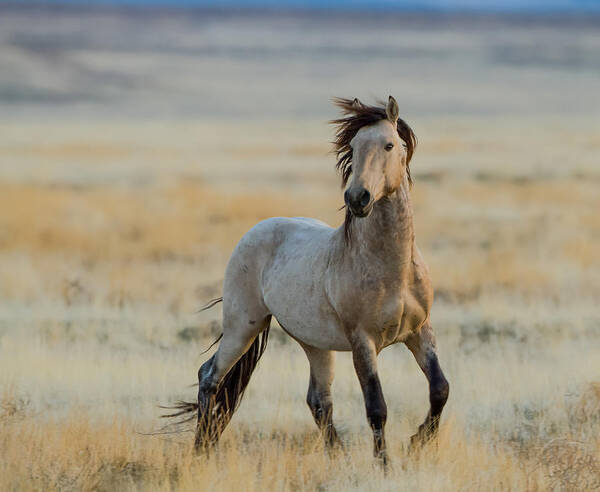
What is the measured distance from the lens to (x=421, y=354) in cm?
640

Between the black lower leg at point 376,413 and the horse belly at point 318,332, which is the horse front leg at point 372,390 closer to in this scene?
the black lower leg at point 376,413

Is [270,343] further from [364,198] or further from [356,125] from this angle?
[364,198]

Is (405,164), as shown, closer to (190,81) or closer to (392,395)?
(392,395)

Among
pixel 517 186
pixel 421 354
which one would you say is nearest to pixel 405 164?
pixel 421 354

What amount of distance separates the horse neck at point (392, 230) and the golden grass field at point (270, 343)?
1156 millimetres

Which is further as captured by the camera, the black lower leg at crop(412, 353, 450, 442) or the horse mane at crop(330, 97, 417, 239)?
the black lower leg at crop(412, 353, 450, 442)

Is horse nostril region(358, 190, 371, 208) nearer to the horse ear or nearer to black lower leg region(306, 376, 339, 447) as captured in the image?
the horse ear

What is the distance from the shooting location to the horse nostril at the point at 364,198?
5562 millimetres

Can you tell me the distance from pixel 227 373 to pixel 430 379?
168cm

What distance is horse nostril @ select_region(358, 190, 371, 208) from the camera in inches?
219

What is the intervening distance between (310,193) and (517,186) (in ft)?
15.1

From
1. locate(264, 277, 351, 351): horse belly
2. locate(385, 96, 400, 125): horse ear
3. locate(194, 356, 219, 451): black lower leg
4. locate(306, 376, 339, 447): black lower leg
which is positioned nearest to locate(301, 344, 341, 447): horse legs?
locate(306, 376, 339, 447): black lower leg

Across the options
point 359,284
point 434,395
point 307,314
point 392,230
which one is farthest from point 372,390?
point 392,230

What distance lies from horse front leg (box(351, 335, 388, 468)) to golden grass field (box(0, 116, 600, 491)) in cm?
17
